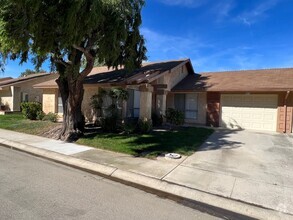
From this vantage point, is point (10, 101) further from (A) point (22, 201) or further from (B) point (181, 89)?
(A) point (22, 201)

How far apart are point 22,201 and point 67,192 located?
2.75 ft

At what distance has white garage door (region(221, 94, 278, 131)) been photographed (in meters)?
14.2

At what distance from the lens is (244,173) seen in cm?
617

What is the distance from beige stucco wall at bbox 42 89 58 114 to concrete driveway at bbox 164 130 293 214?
13.8 m

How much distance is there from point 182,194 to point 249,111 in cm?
1175

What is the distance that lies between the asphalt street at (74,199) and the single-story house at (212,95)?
24.1ft

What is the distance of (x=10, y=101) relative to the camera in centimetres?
2378

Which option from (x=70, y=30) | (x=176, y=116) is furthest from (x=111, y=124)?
(x=70, y=30)

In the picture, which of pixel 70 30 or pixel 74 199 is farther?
pixel 70 30

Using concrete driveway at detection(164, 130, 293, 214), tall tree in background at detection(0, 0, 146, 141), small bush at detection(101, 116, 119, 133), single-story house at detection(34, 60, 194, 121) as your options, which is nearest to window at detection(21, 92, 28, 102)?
single-story house at detection(34, 60, 194, 121)

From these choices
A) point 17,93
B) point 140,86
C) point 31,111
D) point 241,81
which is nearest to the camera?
point 140,86

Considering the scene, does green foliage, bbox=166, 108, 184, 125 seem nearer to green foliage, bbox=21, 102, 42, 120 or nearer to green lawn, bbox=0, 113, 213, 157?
green lawn, bbox=0, 113, 213, 157

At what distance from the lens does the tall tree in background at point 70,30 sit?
23.4 feet

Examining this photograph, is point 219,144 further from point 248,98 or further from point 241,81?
point 241,81
